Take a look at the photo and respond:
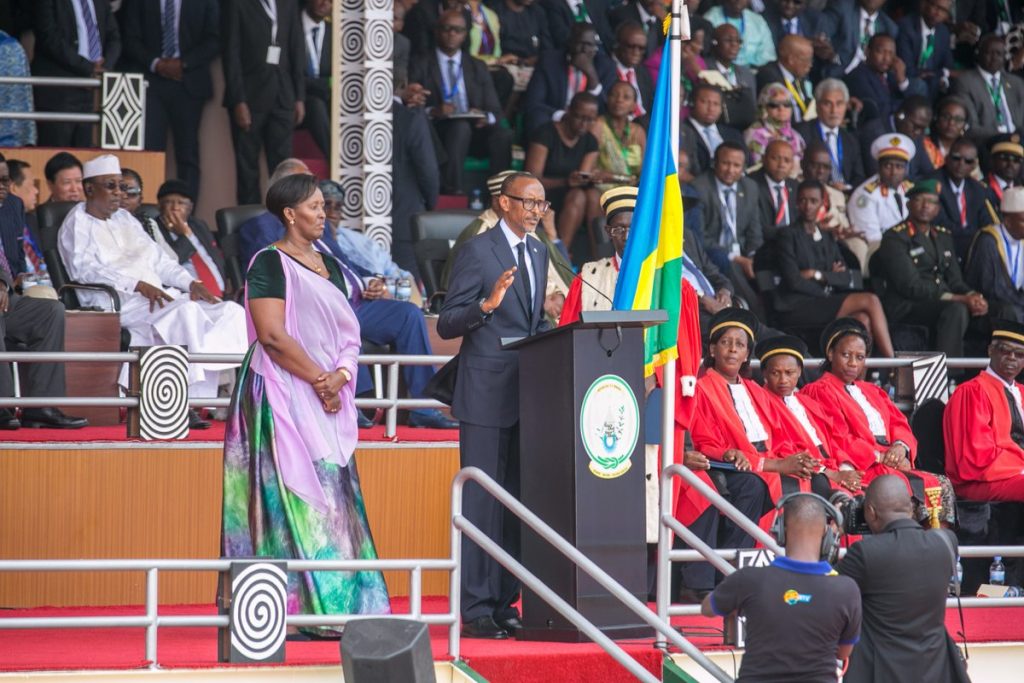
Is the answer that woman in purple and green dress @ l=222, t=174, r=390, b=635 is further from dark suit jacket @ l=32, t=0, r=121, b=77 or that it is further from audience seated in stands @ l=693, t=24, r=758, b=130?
audience seated in stands @ l=693, t=24, r=758, b=130

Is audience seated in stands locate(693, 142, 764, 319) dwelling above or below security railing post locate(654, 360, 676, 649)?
above

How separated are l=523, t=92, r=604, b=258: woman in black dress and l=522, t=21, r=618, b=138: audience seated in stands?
55cm

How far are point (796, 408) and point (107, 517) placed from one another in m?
3.73

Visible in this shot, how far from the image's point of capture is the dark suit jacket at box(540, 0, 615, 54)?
49.9 ft

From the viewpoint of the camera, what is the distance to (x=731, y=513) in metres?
7.39

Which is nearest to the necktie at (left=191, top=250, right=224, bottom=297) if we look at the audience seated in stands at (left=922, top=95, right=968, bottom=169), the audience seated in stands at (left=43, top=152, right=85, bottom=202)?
the audience seated in stands at (left=43, top=152, right=85, bottom=202)

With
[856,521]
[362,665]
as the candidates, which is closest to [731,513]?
[856,521]

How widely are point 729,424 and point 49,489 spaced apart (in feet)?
11.5

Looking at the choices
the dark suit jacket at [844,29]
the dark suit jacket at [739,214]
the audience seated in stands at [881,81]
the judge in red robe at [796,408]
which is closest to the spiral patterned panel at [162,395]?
the judge in red robe at [796,408]

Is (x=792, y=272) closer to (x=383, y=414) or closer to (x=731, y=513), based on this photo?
(x=383, y=414)

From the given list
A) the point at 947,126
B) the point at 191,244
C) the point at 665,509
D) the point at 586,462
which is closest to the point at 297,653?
the point at 586,462

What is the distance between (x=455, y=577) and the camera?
278 inches

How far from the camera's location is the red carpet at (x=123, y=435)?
29.7 feet

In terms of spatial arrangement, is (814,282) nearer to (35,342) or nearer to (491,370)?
(35,342)
